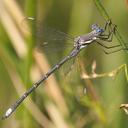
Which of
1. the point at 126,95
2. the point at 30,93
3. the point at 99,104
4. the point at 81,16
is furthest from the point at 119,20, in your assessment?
the point at 30,93

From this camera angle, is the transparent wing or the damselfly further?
the transparent wing

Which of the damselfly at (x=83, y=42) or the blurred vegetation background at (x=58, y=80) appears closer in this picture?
the damselfly at (x=83, y=42)

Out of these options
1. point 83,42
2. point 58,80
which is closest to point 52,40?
point 83,42

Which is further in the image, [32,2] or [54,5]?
[54,5]

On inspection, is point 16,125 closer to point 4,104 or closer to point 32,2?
point 4,104

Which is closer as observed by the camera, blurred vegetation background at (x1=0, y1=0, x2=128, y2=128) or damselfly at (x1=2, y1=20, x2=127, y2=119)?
damselfly at (x1=2, y1=20, x2=127, y2=119)

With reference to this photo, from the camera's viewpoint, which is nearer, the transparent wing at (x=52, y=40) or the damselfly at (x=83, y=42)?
the damselfly at (x=83, y=42)

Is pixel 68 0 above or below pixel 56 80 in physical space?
above

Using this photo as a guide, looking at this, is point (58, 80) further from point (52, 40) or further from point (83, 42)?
point (83, 42)
